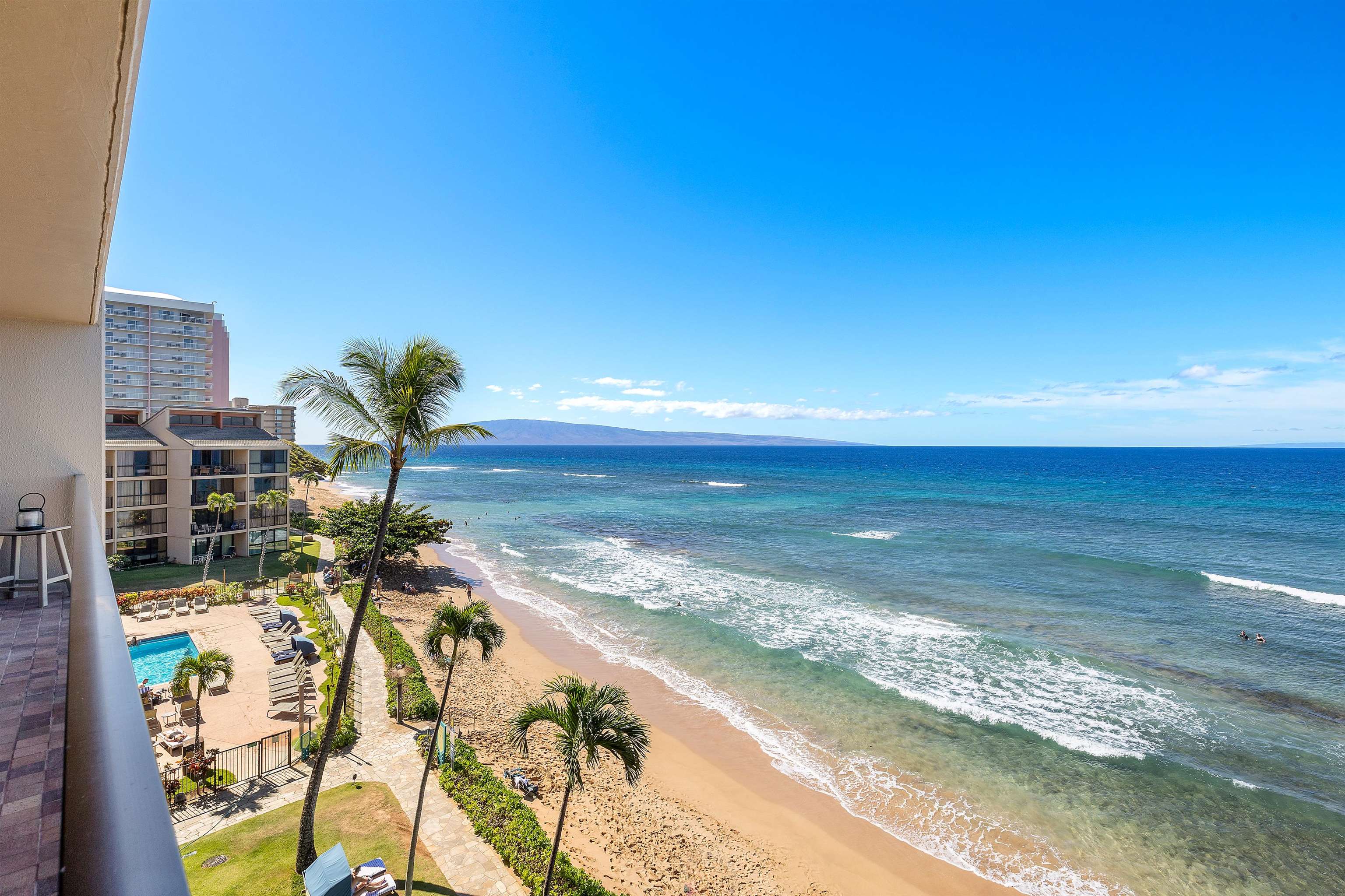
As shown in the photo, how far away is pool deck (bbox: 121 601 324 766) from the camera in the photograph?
52.7ft

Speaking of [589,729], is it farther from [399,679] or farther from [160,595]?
[160,595]

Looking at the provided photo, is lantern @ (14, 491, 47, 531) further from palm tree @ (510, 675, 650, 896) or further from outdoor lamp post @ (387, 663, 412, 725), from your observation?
outdoor lamp post @ (387, 663, 412, 725)

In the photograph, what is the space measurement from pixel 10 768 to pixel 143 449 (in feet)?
122

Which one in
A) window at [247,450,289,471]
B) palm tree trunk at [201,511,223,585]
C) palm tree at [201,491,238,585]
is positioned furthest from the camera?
window at [247,450,289,471]

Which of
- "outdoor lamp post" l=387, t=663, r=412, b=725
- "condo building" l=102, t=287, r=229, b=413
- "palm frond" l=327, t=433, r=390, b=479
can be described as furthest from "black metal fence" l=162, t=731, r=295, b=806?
"condo building" l=102, t=287, r=229, b=413

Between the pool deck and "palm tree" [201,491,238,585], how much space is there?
191 inches

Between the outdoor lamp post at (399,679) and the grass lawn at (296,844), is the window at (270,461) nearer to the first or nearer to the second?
the outdoor lamp post at (399,679)

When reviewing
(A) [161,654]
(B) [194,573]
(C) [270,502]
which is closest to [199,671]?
(A) [161,654]

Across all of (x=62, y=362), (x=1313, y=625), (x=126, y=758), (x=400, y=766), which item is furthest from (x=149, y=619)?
(x=1313, y=625)

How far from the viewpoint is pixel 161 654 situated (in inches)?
826

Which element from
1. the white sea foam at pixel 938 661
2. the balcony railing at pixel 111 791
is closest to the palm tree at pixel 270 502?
the white sea foam at pixel 938 661

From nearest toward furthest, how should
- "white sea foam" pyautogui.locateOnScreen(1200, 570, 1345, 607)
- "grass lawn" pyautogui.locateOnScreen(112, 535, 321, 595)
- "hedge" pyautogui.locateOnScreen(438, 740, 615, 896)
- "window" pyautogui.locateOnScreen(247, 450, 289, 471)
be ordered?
"hedge" pyautogui.locateOnScreen(438, 740, 615, 896)
"grass lawn" pyautogui.locateOnScreen(112, 535, 321, 595)
"white sea foam" pyautogui.locateOnScreen(1200, 570, 1345, 607)
"window" pyautogui.locateOnScreen(247, 450, 289, 471)

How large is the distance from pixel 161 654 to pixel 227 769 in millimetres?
10024

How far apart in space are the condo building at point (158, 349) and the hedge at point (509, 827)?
2707 inches
